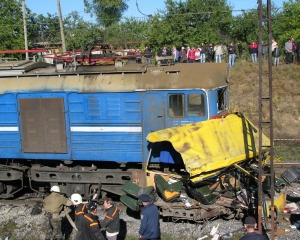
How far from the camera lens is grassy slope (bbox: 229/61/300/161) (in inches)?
747

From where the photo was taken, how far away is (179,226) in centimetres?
957

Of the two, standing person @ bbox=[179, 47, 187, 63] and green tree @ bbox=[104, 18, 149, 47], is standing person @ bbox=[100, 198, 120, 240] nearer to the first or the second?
standing person @ bbox=[179, 47, 187, 63]

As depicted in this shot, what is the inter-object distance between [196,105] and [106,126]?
2348mm

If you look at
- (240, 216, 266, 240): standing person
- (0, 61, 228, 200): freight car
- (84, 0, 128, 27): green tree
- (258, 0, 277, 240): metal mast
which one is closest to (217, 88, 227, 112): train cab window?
(0, 61, 228, 200): freight car

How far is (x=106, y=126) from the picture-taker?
34.1ft

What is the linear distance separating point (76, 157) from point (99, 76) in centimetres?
220

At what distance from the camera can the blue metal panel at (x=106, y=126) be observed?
10234mm

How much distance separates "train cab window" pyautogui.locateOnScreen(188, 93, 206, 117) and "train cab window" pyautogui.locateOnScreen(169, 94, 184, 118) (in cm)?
20

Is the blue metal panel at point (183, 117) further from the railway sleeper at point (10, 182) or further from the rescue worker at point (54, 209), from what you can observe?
the railway sleeper at point (10, 182)

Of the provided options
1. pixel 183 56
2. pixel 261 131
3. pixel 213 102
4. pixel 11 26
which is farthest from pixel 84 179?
pixel 11 26

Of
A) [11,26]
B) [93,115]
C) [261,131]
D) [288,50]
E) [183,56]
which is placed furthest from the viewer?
[11,26]

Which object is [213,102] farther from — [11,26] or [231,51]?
[11,26]

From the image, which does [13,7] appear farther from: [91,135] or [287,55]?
[91,135]

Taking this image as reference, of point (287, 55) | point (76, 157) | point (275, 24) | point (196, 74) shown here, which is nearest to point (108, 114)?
point (76, 157)
